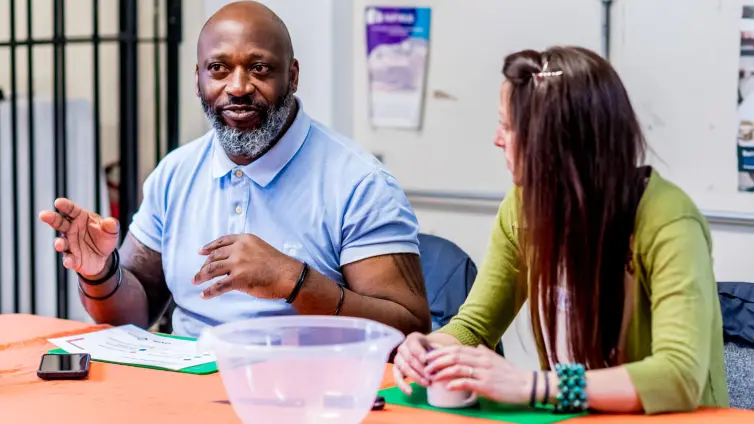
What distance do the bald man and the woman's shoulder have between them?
2.10ft

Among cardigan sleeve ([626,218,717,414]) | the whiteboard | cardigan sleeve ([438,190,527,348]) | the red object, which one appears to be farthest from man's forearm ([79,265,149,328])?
the red object

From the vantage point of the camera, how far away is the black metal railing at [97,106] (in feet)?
10.5

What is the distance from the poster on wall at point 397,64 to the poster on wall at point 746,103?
3.33ft

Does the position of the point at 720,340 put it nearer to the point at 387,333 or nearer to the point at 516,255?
the point at 516,255

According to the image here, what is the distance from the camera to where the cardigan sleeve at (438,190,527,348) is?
1.72m

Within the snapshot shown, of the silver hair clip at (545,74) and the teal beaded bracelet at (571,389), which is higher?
the silver hair clip at (545,74)

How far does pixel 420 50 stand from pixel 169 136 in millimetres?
932

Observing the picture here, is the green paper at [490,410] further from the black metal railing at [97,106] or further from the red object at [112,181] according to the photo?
the red object at [112,181]

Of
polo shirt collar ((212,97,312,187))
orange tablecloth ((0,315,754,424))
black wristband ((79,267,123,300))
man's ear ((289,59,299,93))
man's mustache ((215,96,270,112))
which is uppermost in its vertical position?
man's ear ((289,59,299,93))

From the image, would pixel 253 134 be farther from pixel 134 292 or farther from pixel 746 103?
pixel 746 103

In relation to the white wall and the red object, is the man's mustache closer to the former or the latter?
the white wall

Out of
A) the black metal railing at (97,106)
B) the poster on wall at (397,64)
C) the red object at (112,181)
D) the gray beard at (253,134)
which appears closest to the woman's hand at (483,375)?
the gray beard at (253,134)

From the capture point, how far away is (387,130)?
10.9 ft

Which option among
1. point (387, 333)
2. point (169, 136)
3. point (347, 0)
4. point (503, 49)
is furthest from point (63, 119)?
point (387, 333)
